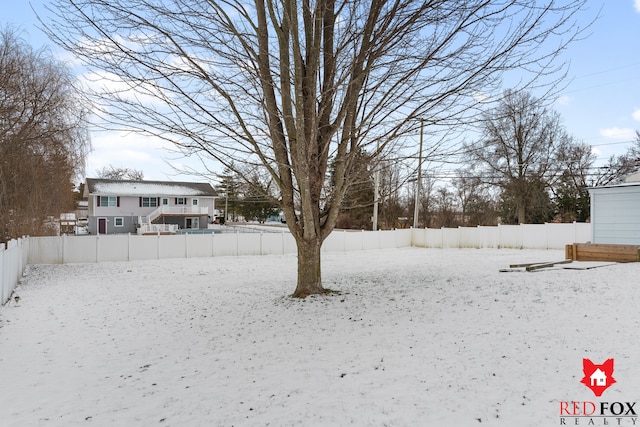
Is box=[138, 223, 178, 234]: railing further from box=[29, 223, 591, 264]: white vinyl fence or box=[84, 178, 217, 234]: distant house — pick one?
box=[29, 223, 591, 264]: white vinyl fence

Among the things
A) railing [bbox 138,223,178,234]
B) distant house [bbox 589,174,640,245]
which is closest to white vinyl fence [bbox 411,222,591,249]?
distant house [bbox 589,174,640,245]

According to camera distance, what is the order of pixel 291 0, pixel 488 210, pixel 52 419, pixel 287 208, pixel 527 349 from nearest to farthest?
pixel 52 419, pixel 527 349, pixel 291 0, pixel 287 208, pixel 488 210

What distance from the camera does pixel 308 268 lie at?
23.1 ft

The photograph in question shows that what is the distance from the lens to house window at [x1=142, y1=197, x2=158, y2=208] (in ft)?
97.7

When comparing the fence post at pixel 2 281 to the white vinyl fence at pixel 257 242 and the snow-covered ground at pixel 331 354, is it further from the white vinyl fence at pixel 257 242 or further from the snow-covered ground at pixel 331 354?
the white vinyl fence at pixel 257 242

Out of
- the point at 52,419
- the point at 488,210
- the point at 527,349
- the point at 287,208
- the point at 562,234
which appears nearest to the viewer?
the point at 52,419

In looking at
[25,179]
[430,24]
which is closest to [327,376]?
[430,24]

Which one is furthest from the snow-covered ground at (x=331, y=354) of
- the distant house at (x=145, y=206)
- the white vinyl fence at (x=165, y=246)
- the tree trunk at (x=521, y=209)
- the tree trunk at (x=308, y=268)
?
the distant house at (x=145, y=206)

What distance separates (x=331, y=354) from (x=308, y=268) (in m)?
2.94

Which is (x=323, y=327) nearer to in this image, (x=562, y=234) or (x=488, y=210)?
(x=562, y=234)

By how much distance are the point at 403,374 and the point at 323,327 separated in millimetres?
1792

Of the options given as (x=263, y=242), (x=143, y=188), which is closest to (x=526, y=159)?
(x=263, y=242)

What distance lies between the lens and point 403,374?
138 inches

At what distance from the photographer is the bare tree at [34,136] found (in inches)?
387
